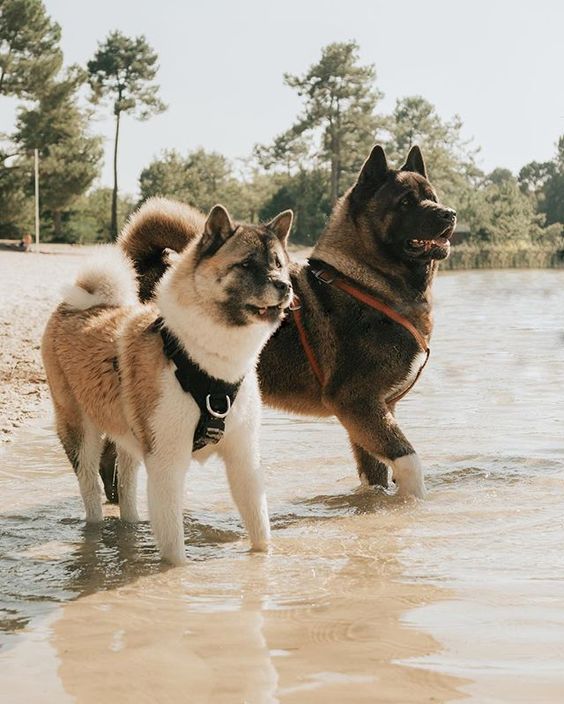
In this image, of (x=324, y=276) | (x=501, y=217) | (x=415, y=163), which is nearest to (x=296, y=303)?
(x=324, y=276)

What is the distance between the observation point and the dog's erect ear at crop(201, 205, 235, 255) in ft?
15.3

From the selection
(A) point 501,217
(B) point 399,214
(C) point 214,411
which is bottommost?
(C) point 214,411

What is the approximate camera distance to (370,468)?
21.1ft

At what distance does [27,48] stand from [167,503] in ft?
173

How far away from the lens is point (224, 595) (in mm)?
4359

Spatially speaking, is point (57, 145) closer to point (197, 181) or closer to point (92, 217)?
point (92, 217)

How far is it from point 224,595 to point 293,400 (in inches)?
81.9

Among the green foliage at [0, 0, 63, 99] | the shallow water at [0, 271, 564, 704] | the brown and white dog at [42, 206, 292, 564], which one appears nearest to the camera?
the shallow water at [0, 271, 564, 704]

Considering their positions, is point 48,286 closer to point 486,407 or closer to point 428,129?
point 486,407

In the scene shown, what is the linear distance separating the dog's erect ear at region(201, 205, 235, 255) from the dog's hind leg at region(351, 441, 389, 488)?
2.14m

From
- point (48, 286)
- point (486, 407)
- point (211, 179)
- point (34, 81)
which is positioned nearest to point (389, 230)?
point (486, 407)

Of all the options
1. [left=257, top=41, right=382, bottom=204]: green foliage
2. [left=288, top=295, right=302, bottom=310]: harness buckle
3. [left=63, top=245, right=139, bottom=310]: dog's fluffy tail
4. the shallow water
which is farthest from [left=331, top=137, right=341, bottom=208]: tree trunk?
[left=63, top=245, right=139, bottom=310]: dog's fluffy tail

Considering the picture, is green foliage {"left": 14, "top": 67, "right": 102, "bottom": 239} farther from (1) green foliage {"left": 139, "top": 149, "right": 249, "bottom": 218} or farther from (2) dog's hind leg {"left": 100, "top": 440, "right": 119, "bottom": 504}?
(2) dog's hind leg {"left": 100, "top": 440, "right": 119, "bottom": 504}

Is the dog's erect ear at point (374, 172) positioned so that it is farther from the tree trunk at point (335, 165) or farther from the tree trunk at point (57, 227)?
the tree trunk at point (335, 165)
